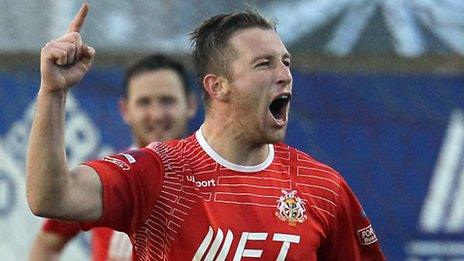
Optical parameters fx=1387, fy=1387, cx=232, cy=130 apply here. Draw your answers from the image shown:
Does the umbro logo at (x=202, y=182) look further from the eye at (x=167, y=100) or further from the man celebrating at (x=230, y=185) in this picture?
the eye at (x=167, y=100)

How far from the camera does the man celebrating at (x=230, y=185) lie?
14.2 feet

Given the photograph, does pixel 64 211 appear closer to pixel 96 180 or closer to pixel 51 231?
pixel 96 180

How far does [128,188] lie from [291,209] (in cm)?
56

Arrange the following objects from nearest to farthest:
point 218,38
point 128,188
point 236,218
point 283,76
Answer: point 128,188
point 236,218
point 283,76
point 218,38

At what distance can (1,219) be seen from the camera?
7.30 meters

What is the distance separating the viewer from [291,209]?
4543 mm

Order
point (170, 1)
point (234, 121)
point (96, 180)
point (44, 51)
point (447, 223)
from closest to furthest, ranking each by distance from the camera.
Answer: point (44, 51), point (96, 180), point (234, 121), point (447, 223), point (170, 1)

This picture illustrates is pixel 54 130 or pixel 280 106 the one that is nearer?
pixel 54 130

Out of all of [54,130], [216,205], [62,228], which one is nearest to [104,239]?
[62,228]

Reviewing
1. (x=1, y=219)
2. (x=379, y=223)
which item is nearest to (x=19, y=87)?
(x=1, y=219)

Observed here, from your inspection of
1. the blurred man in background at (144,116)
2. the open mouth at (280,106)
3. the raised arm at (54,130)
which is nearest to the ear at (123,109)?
the blurred man in background at (144,116)

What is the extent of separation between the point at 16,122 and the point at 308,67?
157 centimetres

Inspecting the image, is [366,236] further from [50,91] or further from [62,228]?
[62,228]

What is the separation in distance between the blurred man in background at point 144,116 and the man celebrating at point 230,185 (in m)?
1.63
